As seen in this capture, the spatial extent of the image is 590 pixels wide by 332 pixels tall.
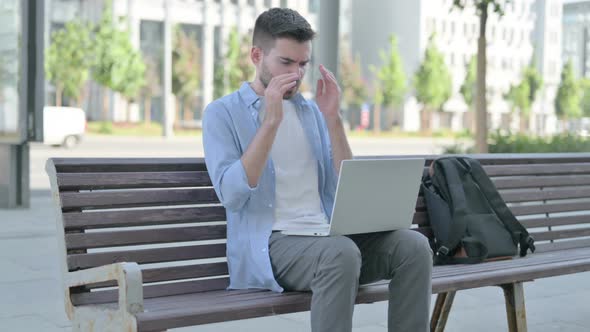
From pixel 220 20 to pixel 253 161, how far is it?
61405 mm

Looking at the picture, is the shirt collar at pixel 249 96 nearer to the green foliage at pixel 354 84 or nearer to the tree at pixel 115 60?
the tree at pixel 115 60

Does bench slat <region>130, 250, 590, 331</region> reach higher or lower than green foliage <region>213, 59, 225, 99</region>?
lower

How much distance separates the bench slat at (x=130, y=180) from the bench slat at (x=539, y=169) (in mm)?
1847

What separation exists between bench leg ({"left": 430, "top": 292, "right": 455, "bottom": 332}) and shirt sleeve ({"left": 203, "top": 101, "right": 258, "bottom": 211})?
157 cm

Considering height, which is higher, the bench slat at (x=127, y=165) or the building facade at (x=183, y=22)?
the building facade at (x=183, y=22)

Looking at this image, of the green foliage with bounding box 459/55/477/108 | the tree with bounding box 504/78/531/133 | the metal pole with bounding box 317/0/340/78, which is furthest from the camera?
the tree with bounding box 504/78/531/133

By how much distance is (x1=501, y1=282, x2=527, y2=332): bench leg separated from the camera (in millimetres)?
4145

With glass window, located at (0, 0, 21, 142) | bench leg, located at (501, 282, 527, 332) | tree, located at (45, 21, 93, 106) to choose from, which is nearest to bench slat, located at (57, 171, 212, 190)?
bench leg, located at (501, 282, 527, 332)

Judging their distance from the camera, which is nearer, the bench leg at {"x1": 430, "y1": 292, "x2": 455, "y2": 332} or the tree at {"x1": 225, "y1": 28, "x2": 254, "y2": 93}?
the bench leg at {"x1": 430, "y1": 292, "x2": 455, "y2": 332}

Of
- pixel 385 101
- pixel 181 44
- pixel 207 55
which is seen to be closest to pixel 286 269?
pixel 181 44

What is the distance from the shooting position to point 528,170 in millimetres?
5250

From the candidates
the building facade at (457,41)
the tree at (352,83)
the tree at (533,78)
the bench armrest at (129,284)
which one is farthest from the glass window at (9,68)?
the building facade at (457,41)

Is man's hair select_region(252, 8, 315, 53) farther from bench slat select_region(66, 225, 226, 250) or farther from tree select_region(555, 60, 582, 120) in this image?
tree select_region(555, 60, 582, 120)

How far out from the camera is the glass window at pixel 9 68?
37.1 ft
